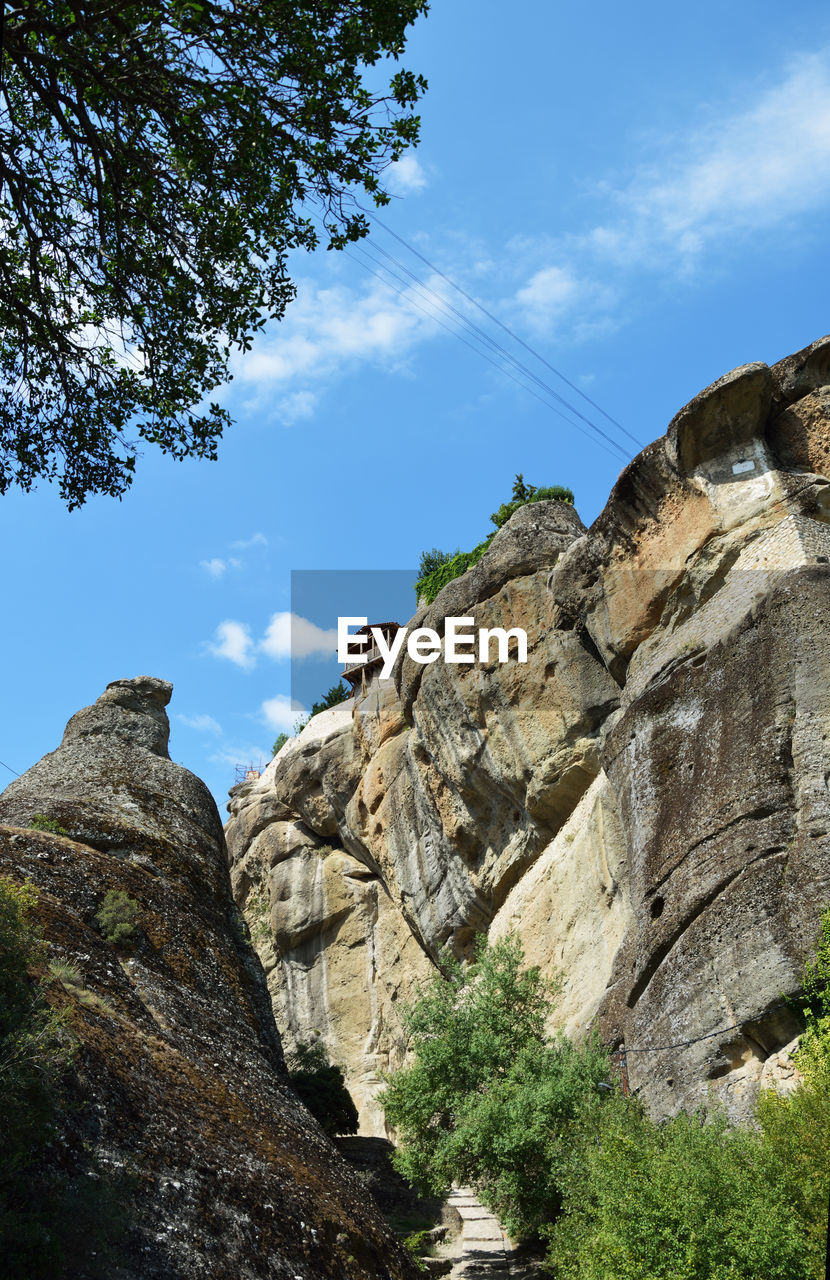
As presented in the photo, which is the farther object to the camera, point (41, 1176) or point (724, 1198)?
point (724, 1198)

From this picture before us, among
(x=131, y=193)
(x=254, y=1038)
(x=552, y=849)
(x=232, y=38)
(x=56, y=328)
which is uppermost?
(x=232, y=38)

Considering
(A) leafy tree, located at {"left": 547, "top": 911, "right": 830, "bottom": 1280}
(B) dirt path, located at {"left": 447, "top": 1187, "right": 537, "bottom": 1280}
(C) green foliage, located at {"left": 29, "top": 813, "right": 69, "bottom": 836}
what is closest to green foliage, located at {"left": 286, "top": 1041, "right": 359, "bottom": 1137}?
(B) dirt path, located at {"left": 447, "top": 1187, "right": 537, "bottom": 1280}

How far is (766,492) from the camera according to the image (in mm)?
20094

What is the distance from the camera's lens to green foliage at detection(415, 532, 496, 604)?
1527 inches

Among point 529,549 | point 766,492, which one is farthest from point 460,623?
point 766,492

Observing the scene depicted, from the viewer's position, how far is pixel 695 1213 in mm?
9703

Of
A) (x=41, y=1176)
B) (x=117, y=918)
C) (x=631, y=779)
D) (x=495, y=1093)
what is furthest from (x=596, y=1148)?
(x=41, y=1176)

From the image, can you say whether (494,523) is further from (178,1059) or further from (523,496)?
(178,1059)

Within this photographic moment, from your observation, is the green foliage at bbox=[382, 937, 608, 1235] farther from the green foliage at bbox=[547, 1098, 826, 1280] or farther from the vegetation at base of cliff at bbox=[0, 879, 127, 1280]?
the vegetation at base of cliff at bbox=[0, 879, 127, 1280]

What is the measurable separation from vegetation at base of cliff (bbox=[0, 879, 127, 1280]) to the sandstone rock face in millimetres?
8025

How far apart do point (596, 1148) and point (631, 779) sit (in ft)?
21.6

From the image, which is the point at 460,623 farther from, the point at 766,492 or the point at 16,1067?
the point at 16,1067

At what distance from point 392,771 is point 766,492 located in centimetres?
1645

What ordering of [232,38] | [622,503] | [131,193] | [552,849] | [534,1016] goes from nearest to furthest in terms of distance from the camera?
1. [232,38]
2. [131,193]
3. [534,1016]
4. [622,503]
5. [552,849]
